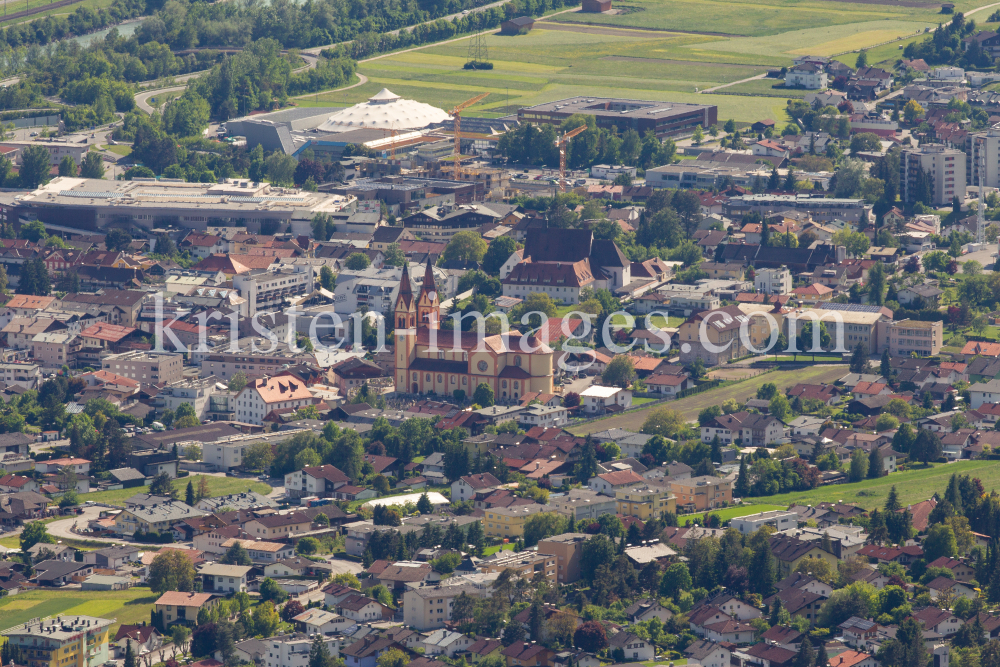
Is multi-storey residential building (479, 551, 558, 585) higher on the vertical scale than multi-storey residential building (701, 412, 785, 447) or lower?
higher

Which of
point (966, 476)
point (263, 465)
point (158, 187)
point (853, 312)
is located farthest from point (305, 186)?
point (966, 476)

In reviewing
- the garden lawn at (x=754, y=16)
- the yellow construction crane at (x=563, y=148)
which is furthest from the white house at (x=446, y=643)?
the garden lawn at (x=754, y=16)

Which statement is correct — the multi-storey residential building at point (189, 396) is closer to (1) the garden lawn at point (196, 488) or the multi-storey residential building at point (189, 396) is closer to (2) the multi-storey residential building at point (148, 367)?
(2) the multi-storey residential building at point (148, 367)

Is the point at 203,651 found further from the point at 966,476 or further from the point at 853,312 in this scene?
the point at 853,312

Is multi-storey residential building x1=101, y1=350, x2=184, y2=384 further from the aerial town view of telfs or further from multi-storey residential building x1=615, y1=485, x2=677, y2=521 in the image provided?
multi-storey residential building x1=615, y1=485, x2=677, y2=521

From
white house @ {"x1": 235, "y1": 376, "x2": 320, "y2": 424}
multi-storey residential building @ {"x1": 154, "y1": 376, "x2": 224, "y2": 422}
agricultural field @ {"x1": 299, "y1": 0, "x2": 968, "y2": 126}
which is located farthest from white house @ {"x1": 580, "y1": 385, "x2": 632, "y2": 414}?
agricultural field @ {"x1": 299, "y1": 0, "x2": 968, "y2": 126}

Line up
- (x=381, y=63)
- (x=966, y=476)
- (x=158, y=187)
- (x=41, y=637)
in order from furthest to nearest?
(x=381, y=63) < (x=158, y=187) < (x=966, y=476) < (x=41, y=637)
